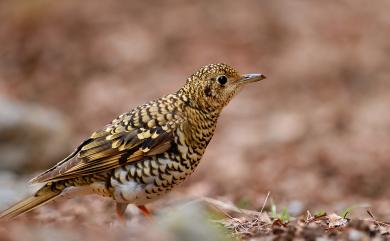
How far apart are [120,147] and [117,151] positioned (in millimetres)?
42

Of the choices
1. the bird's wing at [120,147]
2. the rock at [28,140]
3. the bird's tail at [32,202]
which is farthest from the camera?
the rock at [28,140]

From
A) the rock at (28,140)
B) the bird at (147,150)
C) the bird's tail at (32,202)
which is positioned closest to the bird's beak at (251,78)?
the bird at (147,150)

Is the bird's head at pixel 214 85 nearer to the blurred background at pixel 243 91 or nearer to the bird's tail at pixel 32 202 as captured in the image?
the bird's tail at pixel 32 202

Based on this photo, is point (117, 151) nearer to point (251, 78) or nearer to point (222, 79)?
point (222, 79)

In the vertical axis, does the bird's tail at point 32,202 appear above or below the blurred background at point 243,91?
below

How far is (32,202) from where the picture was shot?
21.9 feet

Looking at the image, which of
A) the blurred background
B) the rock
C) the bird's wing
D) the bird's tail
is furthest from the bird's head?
the rock

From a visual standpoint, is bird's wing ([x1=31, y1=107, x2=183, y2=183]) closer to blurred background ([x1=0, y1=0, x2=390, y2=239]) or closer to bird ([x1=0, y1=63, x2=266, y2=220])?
bird ([x1=0, y1=63, x2=266, y2=220])

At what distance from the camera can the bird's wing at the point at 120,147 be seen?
21.1ft

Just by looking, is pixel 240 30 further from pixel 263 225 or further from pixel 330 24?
pixel 263 225

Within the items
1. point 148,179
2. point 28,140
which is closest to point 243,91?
point 28,140

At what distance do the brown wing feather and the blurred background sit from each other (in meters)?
2.30

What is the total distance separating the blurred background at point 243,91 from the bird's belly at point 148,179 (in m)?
2.46

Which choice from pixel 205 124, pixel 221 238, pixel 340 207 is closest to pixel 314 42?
pixel 340 207
